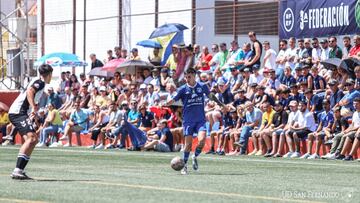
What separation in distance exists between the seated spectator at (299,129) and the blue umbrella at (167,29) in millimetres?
7890

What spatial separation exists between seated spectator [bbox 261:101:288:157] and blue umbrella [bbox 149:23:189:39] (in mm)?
6938

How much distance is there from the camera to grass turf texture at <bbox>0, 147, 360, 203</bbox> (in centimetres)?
1365

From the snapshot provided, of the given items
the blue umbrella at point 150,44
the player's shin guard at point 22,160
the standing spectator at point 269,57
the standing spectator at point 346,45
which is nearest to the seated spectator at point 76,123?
the blue umbrella at point 150,44

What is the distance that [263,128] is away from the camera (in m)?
28.3

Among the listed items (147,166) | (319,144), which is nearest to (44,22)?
(319,144)

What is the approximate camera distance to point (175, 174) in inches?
744

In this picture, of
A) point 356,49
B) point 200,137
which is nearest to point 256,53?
point 356,49

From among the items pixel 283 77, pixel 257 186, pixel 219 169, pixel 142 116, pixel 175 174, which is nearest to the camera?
pixel 257 186

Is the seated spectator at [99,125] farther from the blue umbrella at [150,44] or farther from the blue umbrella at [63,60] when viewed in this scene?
the blue umbrella at [63,60]

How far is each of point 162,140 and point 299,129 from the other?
5.31 meters

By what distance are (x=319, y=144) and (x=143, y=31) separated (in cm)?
1360

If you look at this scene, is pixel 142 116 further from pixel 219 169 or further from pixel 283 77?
pixel 219 169

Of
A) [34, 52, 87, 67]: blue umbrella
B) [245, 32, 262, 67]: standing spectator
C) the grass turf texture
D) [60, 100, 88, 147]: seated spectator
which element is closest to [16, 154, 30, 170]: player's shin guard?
the grass turf texture

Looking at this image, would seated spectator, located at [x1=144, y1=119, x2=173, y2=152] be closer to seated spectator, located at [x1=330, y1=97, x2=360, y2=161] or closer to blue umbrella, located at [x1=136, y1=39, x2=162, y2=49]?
blue umbrella, located at [x1=136, y1=39, x2=162, y2=49]
